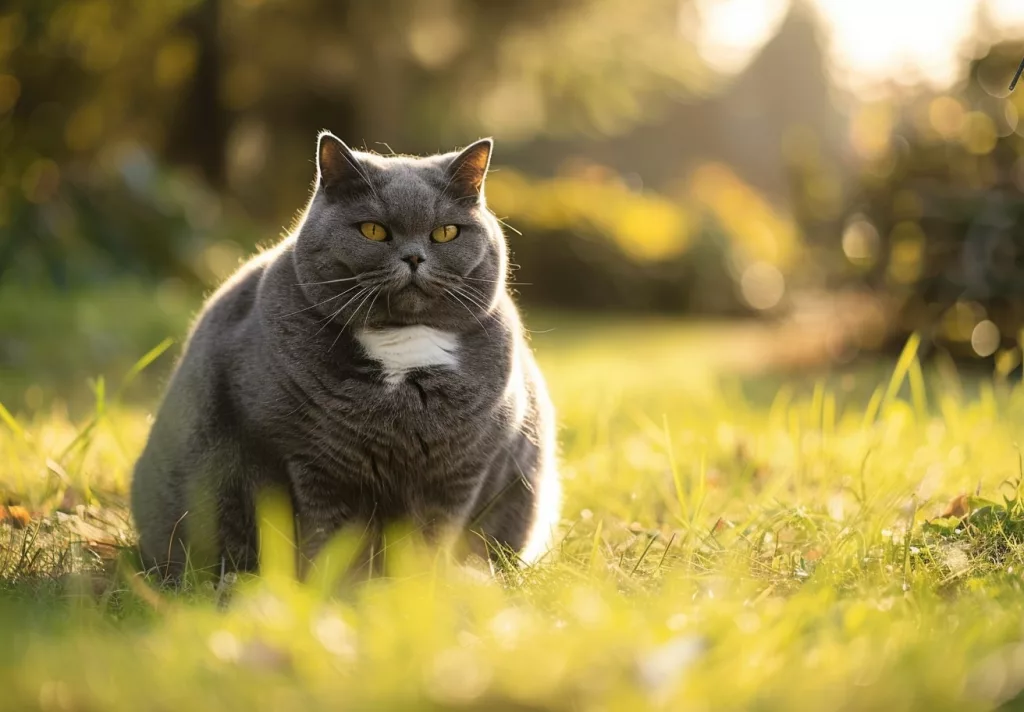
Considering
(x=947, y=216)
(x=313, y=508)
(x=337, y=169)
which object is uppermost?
(x=337, y=169)

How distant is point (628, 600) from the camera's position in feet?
5.62

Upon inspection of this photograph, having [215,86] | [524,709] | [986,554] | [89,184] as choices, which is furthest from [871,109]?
[215,86]

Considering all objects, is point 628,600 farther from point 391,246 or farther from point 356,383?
point 391,246

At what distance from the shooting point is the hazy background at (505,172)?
543 cm

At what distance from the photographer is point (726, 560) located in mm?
1952

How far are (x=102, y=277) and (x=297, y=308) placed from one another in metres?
4.61

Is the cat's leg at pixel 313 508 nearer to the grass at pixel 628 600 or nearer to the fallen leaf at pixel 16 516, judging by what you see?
the grass at pixel 628 600

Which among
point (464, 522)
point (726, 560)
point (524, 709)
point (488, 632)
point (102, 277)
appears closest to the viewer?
point (524, 709)

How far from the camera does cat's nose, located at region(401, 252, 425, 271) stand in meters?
2.03

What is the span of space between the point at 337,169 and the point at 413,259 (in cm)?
29

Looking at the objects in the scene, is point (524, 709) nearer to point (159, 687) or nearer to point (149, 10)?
point (159, 687)

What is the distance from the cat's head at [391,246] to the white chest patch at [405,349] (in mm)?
23

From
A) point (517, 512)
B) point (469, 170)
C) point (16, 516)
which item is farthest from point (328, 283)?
point (16, 516)

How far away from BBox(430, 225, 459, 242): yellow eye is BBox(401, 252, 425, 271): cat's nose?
0.10 m
